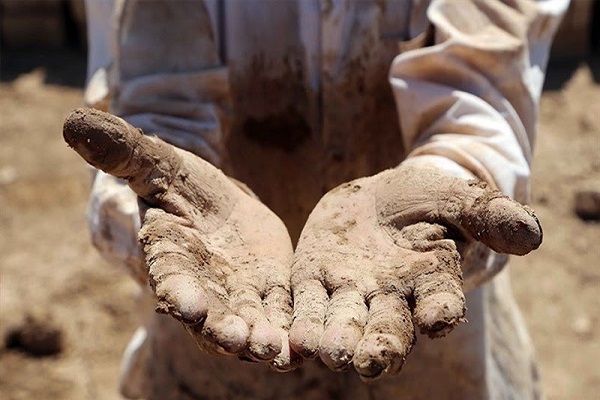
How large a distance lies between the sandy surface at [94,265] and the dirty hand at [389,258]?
196 centimetres

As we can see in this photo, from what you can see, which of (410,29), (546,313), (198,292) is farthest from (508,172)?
(546,313)

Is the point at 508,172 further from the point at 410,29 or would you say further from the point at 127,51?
the point at 127,51

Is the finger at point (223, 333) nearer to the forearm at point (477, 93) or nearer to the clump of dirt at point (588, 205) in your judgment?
the forearm at point (477, 93)

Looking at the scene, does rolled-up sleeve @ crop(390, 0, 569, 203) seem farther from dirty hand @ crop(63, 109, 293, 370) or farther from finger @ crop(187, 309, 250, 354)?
finger @ crop(187, 309, 250, 354)

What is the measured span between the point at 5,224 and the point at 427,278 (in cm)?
328

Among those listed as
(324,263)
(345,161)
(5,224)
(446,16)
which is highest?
(446,16)

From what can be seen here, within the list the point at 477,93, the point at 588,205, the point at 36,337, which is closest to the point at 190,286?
the point at 477,93

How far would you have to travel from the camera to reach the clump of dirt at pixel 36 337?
11.5ft

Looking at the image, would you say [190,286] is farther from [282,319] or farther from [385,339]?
[385,339]

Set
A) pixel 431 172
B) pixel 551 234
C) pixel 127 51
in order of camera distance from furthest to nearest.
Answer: pixel 551 234, pixel 127 51, pixel 431 172

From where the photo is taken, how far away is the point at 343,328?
4.00ft

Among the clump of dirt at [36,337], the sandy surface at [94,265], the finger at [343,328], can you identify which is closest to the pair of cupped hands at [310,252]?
the finger at [343,328]

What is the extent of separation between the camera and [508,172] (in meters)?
1.52

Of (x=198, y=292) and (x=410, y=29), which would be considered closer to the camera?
(x=198, y=292)
